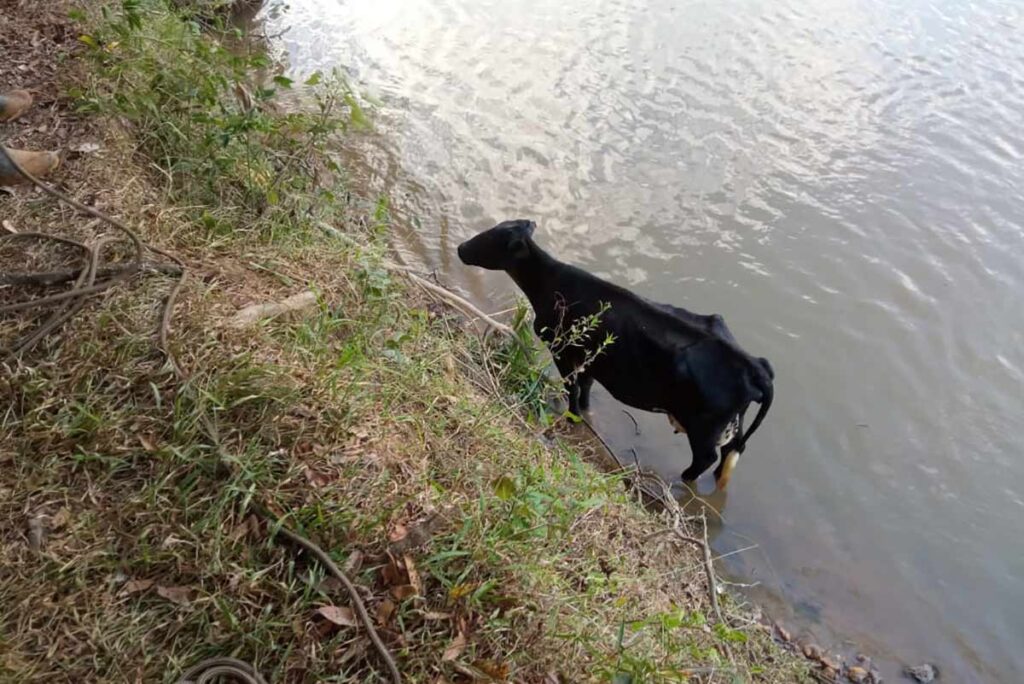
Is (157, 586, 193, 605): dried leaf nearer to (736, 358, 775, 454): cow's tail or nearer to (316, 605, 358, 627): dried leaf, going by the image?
(316, 605, 358, 627): dried leaf

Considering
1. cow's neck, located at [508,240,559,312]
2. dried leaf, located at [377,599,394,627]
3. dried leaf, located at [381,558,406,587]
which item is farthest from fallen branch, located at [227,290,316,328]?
cow's neck, located at [508,240,559,312]

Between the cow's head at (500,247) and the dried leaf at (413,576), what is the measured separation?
11.3ft

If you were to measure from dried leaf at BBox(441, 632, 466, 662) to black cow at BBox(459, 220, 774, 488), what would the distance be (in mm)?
2142

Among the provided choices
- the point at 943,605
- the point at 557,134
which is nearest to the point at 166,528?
the point at 943,605

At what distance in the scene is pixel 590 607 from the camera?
2885 mm

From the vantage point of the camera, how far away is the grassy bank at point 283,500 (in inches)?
93.0

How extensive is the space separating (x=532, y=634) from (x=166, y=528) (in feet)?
4.07

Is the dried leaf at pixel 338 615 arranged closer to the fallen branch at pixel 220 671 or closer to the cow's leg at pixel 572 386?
the fallen branch at pixel 220 671

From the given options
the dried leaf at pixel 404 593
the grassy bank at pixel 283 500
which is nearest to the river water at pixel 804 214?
the grassy bank at pixel 283 500

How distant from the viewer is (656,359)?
4.92m

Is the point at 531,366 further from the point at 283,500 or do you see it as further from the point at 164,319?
the point at 283,500

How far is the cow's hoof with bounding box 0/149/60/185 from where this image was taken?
3555 millimetres

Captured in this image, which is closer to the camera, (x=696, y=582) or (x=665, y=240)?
(x=696, y=582)

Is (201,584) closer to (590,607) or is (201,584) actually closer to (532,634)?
(532,634)
